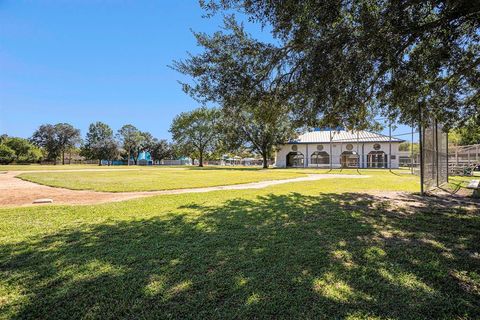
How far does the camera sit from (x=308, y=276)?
317 cm

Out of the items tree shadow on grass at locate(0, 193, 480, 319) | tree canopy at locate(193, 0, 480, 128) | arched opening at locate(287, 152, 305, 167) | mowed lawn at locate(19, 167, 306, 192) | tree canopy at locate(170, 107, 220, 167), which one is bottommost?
tree shadow on grass at locate(0, 193, 480, 319)

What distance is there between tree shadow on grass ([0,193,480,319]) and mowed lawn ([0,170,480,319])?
0.05 ft

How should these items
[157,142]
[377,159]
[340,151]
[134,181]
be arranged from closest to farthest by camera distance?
[134,181] < [377,159] < [340,151] < [157,142]

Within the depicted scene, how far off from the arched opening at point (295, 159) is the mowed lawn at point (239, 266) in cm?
4543

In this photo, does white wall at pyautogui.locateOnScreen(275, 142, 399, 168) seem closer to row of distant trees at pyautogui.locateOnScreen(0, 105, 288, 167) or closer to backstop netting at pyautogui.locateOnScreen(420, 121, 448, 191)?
row of distant trees at pyautogui.locateOnScreen(0, 105, 288, 167)

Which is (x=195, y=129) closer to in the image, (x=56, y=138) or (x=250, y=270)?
(x=250, y=270)

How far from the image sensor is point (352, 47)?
5.90 metres

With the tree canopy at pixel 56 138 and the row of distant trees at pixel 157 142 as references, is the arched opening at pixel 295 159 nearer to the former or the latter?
the row of distant trees at pixel 157 142

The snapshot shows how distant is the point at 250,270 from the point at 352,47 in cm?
508

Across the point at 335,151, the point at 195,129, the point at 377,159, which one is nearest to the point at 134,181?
the point at 195,129

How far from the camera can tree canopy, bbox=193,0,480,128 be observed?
17.9 ft

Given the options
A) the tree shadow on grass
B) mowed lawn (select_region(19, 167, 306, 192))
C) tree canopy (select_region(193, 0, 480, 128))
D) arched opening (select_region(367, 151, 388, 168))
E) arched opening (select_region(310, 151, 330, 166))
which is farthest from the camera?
arched opening (select_region(310, 151, 330, 166))

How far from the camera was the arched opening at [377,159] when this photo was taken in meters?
45.4

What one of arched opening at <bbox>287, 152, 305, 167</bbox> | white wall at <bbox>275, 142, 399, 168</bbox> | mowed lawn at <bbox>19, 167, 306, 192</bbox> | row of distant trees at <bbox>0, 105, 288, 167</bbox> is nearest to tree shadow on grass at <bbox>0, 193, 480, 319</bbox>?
mowed lawn at <bbox>19, 167, 306, 192</bbox>
